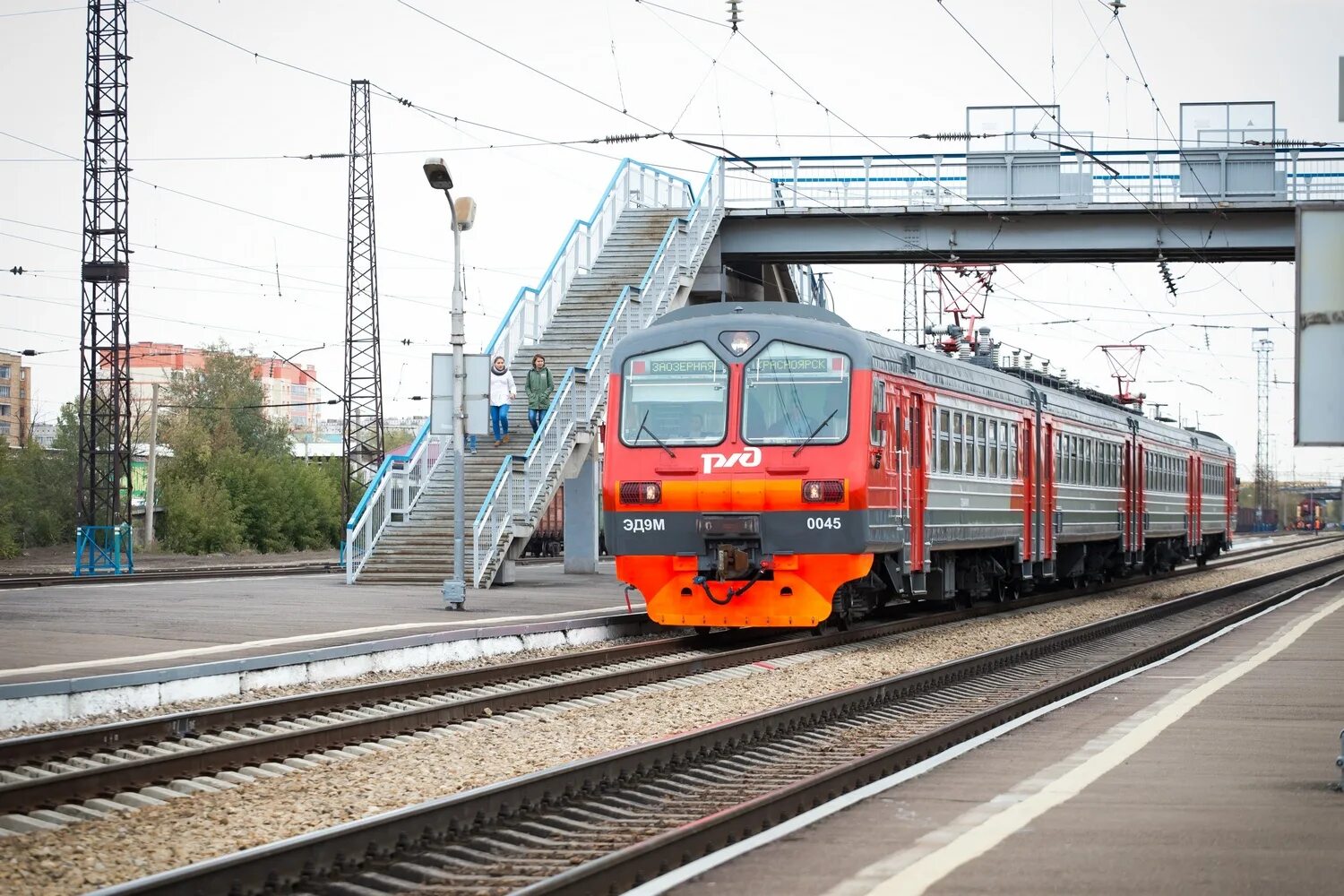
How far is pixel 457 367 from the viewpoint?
20.6m

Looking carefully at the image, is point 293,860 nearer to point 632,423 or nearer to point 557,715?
point 557,715

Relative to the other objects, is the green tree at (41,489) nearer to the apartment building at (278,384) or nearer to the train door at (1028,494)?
the train door at (1028,494)

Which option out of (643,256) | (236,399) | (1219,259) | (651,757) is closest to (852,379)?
(651,757)

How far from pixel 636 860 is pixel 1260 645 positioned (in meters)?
13.6

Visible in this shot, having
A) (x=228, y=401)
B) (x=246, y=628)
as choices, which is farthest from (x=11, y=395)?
(x=246, y=628)

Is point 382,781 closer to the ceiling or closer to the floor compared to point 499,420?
closer to the floor

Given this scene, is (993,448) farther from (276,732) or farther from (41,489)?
(41,489)

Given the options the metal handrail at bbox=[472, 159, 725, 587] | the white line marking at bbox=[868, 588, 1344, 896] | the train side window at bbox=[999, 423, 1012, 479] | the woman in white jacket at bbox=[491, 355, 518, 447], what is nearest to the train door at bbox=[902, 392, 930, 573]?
the train side window at bbox=[999, 423, 1012, 479]

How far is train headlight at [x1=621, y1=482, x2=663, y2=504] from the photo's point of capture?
1745 centimetres

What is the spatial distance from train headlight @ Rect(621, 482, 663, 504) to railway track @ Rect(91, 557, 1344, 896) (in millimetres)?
4088

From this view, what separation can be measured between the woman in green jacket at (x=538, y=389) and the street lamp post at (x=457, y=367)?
17.3 ft

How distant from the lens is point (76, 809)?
8297 millimetres

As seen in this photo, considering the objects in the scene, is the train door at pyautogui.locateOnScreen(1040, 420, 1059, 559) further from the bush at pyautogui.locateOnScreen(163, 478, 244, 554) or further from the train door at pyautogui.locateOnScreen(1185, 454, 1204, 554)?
the bush at pyautogui.locateOnScreen(163, 478, 244, 554)

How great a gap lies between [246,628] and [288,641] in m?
1.60
